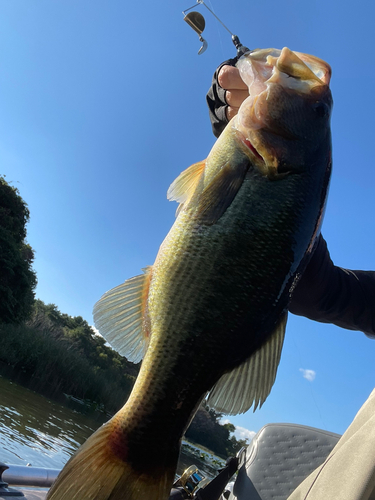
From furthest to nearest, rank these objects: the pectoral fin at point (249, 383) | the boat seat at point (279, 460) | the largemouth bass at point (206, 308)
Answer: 1. the boat seat at point (279, 460)
2. the pectoral fin at point (249, 383)
3. the largemouth bass at point (206, 308)

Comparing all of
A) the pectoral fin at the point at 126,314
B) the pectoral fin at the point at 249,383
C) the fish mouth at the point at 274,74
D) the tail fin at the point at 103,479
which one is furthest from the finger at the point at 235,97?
the tail fin at the point at 103,479

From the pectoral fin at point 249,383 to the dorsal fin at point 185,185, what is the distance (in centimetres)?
83

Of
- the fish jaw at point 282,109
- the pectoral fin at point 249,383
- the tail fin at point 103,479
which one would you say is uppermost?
the fish jaw at point 282,109

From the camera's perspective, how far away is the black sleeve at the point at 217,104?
2.58m

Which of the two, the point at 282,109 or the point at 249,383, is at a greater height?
the point at 282,109

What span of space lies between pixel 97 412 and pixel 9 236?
10965 mm

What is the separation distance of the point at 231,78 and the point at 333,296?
158 centimetres

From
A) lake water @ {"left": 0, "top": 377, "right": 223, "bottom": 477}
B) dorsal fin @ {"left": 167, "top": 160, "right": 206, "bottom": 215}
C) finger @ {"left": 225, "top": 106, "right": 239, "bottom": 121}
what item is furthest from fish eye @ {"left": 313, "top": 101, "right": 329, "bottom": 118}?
lake water @ {"left": 0, "top": 377, "right": 223, "bottom": 477}

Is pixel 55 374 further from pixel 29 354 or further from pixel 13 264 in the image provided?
pixel 13 264

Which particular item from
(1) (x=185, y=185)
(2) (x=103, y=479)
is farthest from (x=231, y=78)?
(2) (x=103, y=479)

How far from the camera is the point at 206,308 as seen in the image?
5.57 feet

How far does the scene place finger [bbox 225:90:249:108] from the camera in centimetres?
245

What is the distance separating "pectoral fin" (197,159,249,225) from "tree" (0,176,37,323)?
1998 centimetres

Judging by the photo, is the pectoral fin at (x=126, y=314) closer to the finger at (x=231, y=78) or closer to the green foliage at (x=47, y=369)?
the finger at (x=231, y=78)
